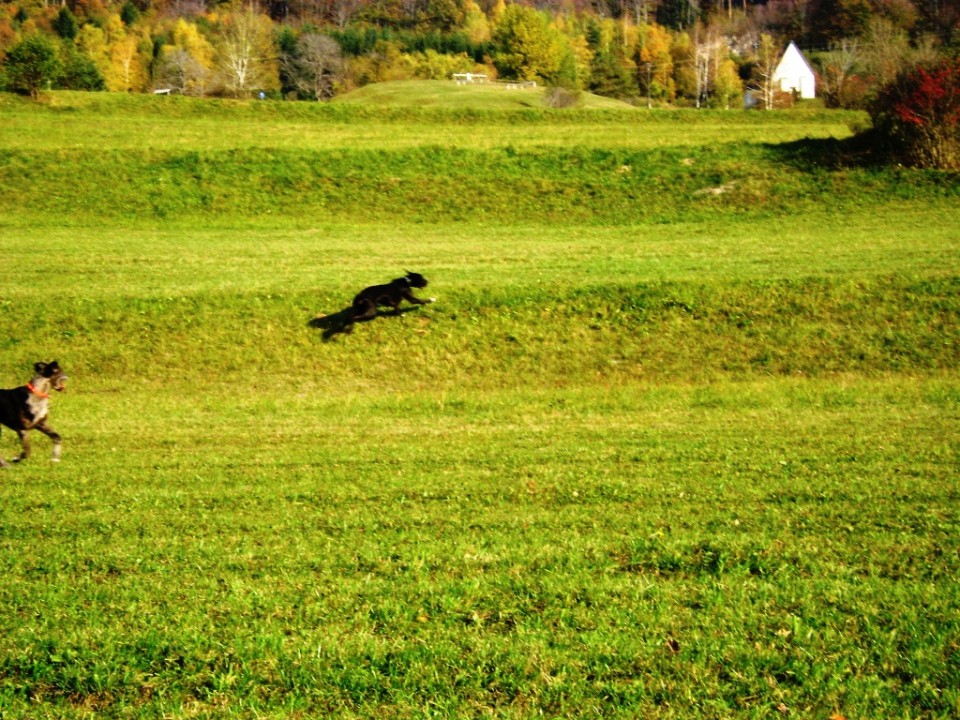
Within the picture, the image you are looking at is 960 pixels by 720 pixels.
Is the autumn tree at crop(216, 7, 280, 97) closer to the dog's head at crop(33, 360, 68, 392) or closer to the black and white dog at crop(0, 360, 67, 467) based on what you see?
the dog's head at crop(33, 360, 68, 392)

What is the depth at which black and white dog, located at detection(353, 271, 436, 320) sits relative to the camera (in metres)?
18.0

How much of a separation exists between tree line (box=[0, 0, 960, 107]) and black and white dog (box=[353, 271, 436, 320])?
43.0 meters

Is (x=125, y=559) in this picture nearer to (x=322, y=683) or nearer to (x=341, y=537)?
(x=341, y=537)

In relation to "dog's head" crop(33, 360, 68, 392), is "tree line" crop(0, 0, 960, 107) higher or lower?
higher

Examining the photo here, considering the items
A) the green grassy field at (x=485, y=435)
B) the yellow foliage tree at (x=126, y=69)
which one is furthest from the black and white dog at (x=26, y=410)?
the yellow foliage tree at (x=126, y=69)

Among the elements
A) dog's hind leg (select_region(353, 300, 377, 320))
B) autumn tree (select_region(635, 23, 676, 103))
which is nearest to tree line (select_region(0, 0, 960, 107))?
autumn tree (select_region(635, 23, 676, 103))

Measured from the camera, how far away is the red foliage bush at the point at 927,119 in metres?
29.4

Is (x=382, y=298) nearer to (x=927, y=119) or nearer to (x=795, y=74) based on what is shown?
(x=927, y=119)

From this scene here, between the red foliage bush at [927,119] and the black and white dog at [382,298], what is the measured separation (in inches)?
761

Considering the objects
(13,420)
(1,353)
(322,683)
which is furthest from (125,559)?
(1,353)

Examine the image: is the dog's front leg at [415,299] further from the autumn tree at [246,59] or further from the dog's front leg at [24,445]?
the autumn tree at [246,59]

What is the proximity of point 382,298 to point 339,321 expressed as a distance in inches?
39.6

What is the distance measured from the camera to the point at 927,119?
97.2 feet

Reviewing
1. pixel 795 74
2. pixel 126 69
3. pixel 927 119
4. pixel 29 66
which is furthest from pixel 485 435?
pixel 795 74
